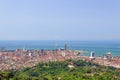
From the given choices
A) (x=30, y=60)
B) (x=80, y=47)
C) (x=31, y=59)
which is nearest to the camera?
(x=30, y=60)

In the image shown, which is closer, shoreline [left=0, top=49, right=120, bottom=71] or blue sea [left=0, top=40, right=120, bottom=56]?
shoreline [left=0, top=49, right=120, bottom=71]

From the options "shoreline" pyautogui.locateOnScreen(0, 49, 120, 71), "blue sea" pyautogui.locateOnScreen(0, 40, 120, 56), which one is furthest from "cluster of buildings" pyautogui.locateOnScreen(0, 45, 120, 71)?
"blue sea" pyautogui.locateOnScreen(0, 40, 120, 56)

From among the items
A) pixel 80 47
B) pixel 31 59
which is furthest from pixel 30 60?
pixel 80 47

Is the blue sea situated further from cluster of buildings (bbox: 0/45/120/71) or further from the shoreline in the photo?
the shoreline

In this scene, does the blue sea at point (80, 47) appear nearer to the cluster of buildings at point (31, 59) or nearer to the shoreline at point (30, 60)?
the cluster of buildings at point (31, 59)

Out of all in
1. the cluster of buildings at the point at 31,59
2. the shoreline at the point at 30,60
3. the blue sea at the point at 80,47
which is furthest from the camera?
the blue sea at the point at 80,47

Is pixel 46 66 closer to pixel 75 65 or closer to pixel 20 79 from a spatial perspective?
pixel 75 65

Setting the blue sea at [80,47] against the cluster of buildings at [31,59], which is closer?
the cluster of buildings at [31,59]

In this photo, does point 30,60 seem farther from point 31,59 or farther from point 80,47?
point 80,47

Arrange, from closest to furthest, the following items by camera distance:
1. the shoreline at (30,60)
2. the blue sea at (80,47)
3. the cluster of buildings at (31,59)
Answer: the cluster of buildings at (31,59)
the shoreline at (30,60)
the blue sea at (80,47)

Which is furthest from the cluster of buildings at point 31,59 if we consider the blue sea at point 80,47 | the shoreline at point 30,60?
the blue sea at point 80,47

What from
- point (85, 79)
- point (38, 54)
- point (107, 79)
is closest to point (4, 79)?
point (85, 79)
